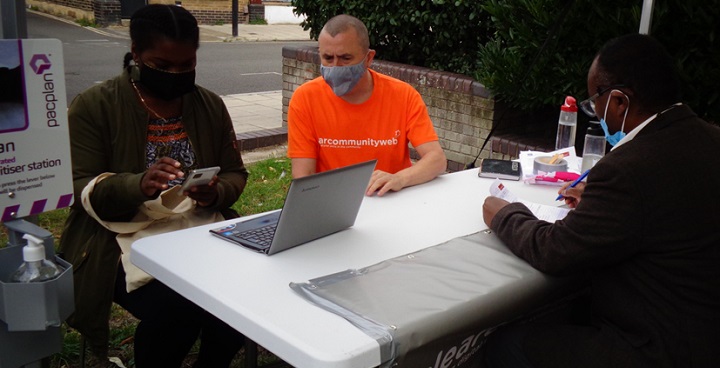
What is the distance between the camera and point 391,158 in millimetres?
3385

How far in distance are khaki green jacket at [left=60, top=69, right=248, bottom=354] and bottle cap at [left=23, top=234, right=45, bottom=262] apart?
0.75 metres

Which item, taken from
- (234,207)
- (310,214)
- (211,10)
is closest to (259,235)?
(310,214)

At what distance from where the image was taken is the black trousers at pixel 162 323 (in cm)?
250

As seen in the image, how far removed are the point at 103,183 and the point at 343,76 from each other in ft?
3.96

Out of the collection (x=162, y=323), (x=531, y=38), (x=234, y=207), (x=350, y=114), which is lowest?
(x=234, y=207)

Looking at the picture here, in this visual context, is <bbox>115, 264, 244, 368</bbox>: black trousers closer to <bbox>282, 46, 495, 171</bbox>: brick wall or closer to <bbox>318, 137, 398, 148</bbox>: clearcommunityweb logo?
<bbox>318, 137, 398, 148</bbox>: clearcommunityweb logo

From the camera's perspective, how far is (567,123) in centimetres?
382

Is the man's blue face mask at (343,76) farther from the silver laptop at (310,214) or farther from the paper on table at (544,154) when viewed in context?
the silver laptop at (310,214)

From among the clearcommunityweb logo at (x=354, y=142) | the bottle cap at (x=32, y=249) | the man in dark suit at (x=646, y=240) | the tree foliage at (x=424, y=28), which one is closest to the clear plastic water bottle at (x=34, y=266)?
the bottle cap at (x=32, y=249)

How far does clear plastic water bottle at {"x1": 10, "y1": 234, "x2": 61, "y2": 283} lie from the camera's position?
65.2 inches

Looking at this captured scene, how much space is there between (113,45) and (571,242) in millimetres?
16530

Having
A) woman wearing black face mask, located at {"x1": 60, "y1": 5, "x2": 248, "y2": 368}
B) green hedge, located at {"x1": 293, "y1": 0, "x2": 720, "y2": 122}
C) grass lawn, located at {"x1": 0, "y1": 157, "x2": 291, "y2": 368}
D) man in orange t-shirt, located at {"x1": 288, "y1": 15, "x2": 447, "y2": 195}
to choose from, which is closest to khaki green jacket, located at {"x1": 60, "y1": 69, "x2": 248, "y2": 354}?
woman wearing black face mask, located at {"x1": 60, "y1": 5, "x2": 248, "y2": 368}

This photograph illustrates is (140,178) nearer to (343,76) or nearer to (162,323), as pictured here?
(162,323)

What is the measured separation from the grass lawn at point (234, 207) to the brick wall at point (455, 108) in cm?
142
